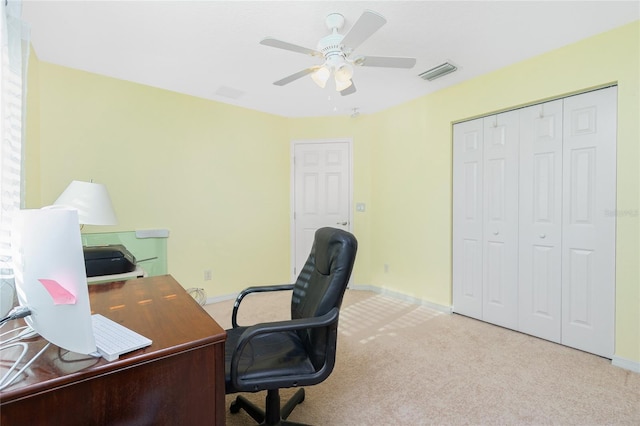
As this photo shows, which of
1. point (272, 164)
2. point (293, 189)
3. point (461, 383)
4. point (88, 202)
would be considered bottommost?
point (461, 383)

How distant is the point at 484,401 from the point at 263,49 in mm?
2896

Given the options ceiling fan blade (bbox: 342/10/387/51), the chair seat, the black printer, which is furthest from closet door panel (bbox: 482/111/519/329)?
the black printer

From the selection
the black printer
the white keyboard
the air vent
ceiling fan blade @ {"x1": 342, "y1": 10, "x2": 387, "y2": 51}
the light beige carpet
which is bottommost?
the light beige carpet

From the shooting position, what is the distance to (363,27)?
167cm

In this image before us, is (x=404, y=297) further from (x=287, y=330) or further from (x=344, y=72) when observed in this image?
(x=287, y=330)

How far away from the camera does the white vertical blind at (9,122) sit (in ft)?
3.99

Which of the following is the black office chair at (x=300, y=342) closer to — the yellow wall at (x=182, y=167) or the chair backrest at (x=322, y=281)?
the chair backrest at (x=322, y=281)

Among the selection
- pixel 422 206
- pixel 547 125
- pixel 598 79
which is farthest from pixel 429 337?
pixel 598 79

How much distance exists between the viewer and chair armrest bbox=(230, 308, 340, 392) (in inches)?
46.1

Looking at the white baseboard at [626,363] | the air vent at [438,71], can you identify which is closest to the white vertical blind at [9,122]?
the air vent at [438,71]

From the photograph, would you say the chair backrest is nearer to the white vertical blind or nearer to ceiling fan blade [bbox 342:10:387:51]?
ceiling fan blade [bbox 342:10:387:51]

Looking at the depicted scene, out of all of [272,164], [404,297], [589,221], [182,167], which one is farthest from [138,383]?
[272,164]

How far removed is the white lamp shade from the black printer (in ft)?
0.68

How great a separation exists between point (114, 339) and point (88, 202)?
5.15 feet
